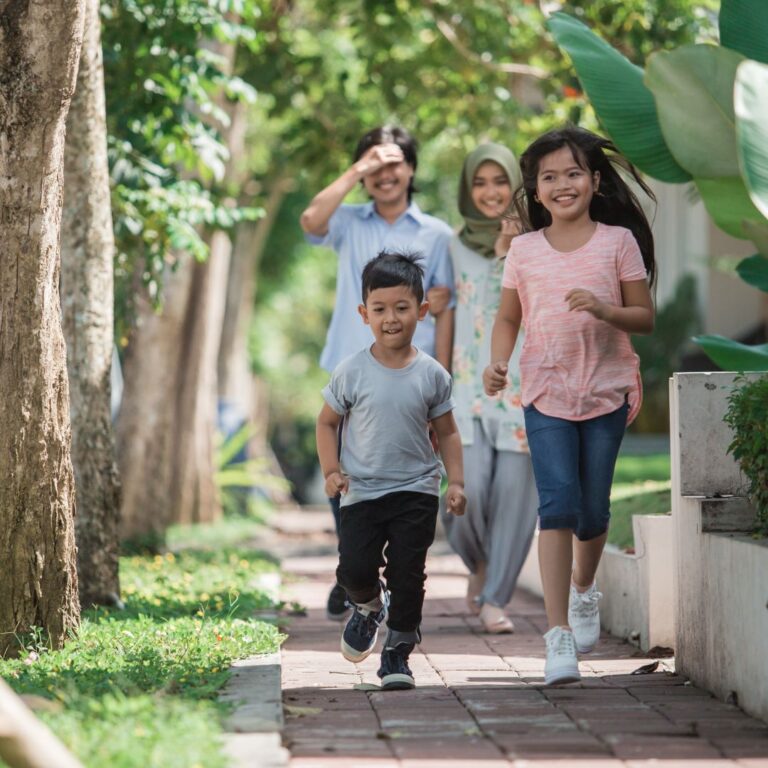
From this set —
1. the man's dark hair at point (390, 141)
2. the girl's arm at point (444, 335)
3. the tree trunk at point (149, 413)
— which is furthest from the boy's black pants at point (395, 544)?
the tree trunk at point (149, 413)

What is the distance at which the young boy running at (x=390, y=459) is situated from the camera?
575 centimetres

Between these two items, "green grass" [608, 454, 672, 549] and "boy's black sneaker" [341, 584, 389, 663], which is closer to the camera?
"boy's black sneaker" [341, 584, 389, 663]

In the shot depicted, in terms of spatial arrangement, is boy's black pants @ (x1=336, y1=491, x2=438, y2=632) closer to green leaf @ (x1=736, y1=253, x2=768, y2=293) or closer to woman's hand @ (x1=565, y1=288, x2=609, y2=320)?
woman's hand @ (x1=565, y1=288, x2=609, y2=320)

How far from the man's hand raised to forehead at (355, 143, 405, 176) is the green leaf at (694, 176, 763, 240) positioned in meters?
2.20

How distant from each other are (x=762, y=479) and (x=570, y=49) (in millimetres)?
1872

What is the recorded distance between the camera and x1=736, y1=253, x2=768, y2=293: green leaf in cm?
612

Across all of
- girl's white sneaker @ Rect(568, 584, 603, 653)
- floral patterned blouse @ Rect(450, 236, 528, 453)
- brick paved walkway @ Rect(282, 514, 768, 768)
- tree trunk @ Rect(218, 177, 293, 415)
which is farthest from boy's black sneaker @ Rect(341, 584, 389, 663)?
tree trunk @ Rect(218, 177, 293, 415)

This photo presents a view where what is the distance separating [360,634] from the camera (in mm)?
5938

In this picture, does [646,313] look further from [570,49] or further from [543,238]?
[570,49]

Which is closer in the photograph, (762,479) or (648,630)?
(762,479)

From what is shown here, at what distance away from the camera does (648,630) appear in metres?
6.84

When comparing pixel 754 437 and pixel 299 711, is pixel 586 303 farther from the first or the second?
pixel 299 711

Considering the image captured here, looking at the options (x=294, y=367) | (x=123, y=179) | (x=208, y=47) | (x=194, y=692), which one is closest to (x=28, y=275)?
(x=194, y=692)

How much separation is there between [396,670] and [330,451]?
33.2 inches
